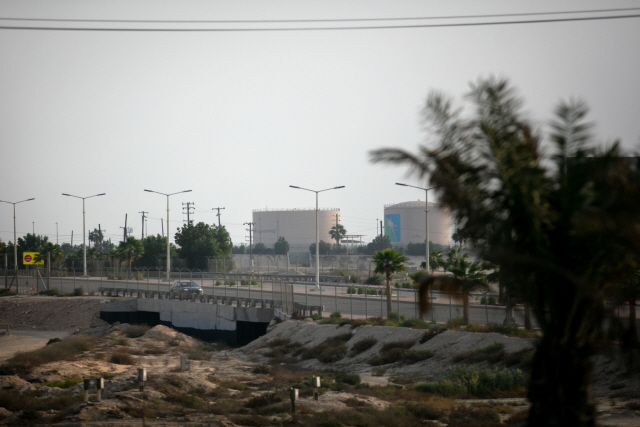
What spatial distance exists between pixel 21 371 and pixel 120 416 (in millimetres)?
Result: 11571

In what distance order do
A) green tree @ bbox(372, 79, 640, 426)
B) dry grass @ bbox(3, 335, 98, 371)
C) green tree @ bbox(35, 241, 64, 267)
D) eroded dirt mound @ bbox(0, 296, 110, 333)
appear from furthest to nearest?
green tree @ bbox(35, 241, 64, 267) → eroded dirt mound @ bbox(0, 296, 110, 333) → dry grass @ bbox(3, 335, 98, 371) → green tree @ bbox(372, 79, 640, 426)

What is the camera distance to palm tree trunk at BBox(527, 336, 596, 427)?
7.34 metres

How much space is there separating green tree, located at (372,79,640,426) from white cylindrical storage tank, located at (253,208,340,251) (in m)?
165

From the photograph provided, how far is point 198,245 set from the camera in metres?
81.9

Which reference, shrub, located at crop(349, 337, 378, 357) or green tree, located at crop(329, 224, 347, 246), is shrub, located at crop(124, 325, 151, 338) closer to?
shrub, located at crop(349, 337, 378, 357)

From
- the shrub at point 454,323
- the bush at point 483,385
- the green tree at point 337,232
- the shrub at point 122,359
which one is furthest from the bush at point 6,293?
the green tree at point 337,232

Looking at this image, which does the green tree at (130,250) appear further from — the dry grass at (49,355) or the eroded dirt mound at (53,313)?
the dry grass at (49,355)

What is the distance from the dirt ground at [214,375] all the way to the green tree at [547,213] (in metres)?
0.75

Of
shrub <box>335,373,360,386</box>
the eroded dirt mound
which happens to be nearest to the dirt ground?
shrub <box>335,373,360,386</box>

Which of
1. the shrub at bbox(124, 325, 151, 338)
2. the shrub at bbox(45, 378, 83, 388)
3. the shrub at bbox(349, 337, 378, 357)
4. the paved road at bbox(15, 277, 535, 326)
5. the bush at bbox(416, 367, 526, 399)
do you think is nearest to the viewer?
the bush at bbox(416, 367, 526, 399)

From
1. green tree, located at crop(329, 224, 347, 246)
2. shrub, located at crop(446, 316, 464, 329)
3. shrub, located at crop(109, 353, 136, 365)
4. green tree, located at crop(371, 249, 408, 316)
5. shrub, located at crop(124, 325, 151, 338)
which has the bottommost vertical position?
shrub, located at crop(124, 325, 151, 338)

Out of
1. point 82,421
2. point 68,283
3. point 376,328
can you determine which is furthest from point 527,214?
point 68,283

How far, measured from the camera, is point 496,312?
33.7 m

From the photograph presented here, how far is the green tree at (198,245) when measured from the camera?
268ft
